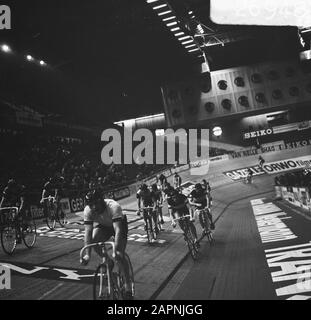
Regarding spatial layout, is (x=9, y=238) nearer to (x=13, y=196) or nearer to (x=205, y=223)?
(x=13, y=196)

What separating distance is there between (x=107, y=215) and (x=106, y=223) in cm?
17

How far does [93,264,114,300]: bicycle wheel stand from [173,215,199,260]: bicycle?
4.46 meters

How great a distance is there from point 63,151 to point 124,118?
18.3 metres

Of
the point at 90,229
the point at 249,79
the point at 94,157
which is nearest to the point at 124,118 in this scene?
the point at 94,157

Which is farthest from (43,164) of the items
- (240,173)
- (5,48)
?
(240,173)

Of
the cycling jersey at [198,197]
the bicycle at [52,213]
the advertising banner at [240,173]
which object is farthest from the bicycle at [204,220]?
the advertising banner at [240,173]

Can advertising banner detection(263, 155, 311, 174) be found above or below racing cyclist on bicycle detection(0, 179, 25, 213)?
above

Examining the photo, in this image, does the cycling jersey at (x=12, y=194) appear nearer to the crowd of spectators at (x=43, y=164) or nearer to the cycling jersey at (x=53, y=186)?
the cycling jersey at (x=53, y=186)

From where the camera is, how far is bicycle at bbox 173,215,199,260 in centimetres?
902

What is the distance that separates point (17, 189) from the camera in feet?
30.1

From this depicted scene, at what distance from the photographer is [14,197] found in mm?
9133

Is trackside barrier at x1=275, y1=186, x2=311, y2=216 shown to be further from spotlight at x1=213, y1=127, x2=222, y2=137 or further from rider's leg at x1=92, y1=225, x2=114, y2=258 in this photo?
spotlight at x1=213, y1=127, x2=222, y2=137

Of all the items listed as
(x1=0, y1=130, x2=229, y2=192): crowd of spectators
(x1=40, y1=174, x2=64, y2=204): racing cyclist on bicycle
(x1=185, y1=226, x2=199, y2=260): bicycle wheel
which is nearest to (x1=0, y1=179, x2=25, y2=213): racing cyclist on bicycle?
(x1=40, y1=174, x2=64, y2=204): racing cyclist on bicycle

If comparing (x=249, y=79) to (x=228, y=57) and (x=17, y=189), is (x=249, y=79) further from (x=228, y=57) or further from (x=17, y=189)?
(x=17, y=189)
